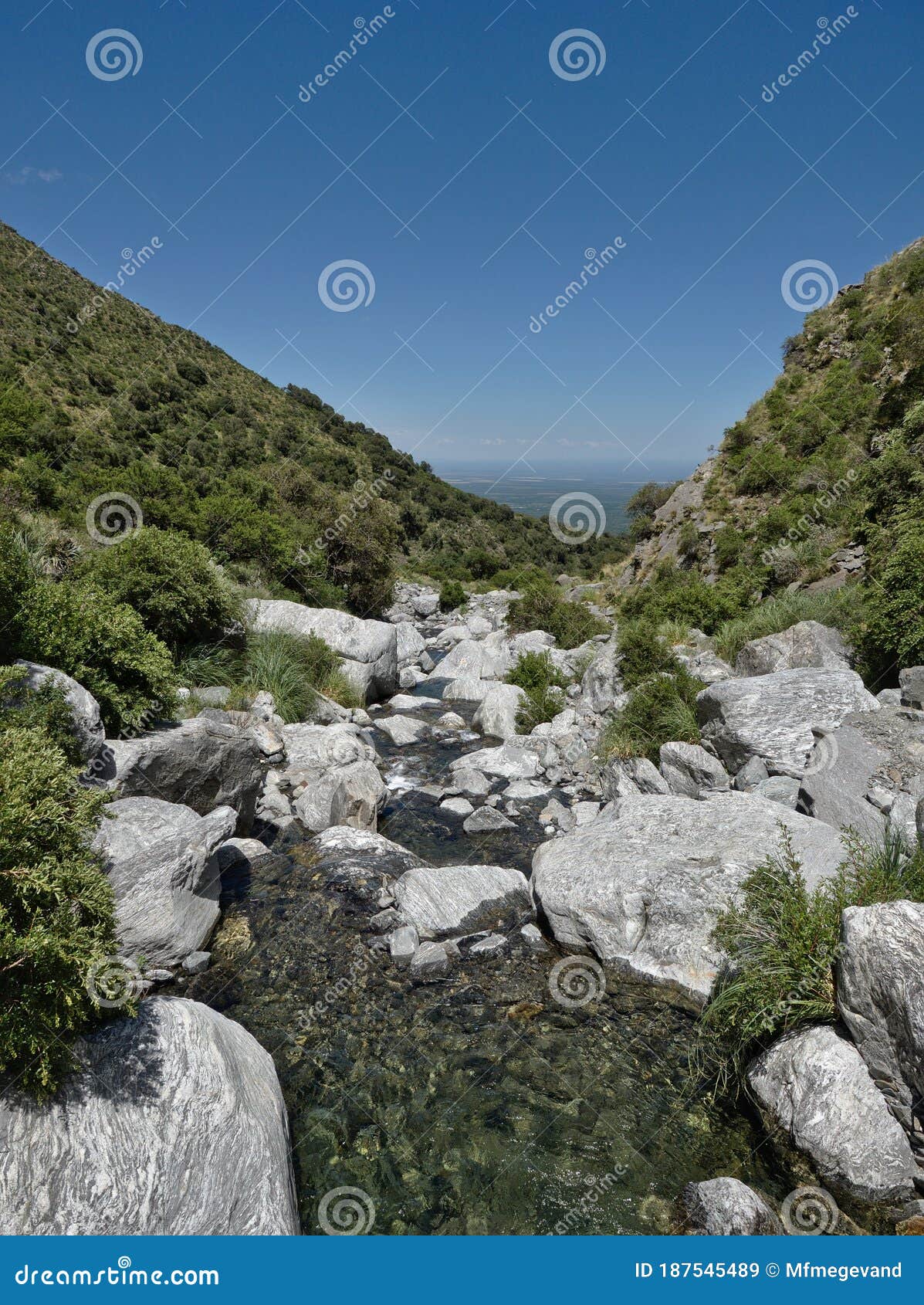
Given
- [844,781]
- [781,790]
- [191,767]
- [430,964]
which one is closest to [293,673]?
[191,767]

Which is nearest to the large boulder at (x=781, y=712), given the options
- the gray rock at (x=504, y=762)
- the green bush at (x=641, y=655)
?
the green bush at (x=641, y=655)

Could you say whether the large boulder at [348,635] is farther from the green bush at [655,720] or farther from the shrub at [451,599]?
the shrub at [451,599]

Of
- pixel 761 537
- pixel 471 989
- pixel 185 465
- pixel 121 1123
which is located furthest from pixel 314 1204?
pixel 185 465

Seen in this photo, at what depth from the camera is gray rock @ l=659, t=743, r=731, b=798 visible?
956 centimetres

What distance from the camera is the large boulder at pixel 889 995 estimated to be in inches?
159

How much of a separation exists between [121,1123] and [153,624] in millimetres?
9357

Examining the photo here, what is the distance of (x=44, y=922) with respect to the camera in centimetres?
349

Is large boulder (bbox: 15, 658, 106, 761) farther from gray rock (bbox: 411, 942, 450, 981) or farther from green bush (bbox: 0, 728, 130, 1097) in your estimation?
gray rock (bbox: 411, 942, 450, 981)

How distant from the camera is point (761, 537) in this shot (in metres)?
21.3

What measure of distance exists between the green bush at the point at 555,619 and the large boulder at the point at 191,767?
14613mm

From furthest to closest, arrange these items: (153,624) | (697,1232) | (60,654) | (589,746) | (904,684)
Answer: (589,746) → (153,624) → (904,684) → (60,654) → (697,1232)

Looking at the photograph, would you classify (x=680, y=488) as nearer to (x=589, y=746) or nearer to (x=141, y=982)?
(x=589, y=746)

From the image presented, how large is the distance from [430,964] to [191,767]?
14.2 ft

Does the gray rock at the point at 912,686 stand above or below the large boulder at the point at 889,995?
above
